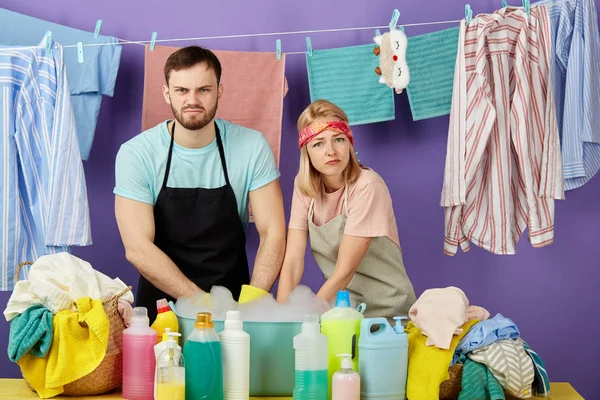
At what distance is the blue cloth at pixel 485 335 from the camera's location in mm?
2188

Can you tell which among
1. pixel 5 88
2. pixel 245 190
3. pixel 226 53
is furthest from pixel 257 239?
pixel 5 88

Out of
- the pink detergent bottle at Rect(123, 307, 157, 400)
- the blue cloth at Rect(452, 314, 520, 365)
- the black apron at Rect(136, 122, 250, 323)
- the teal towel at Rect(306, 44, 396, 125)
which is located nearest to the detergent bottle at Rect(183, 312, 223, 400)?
the pink detergent bottle at Rect(123, 307, 157, 400)

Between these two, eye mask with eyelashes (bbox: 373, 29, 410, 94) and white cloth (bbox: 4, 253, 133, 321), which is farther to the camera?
eye mask with eyelashes (bbox: 373, 29, 410, 94)

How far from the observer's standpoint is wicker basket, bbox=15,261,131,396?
7.47ft

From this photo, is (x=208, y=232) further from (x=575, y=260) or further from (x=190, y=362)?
(x=575, y=260)

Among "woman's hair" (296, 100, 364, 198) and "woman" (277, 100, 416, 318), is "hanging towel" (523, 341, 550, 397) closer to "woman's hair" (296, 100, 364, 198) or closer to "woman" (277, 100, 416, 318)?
"woman" (277, 100, 416, 318)

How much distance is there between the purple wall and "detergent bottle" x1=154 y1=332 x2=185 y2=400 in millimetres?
1708

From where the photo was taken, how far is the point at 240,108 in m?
3.68

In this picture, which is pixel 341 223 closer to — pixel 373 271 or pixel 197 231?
pixel 373 271

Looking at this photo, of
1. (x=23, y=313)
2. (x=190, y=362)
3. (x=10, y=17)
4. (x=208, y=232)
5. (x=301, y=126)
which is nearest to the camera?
(x=190, y=362)

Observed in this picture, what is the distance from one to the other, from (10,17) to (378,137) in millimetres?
1699

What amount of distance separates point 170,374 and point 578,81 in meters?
2.14

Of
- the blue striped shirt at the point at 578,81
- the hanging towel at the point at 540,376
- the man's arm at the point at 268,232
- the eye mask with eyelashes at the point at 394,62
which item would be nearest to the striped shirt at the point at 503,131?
the blue striped shirt at the point at 578,81

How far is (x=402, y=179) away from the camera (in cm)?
377
